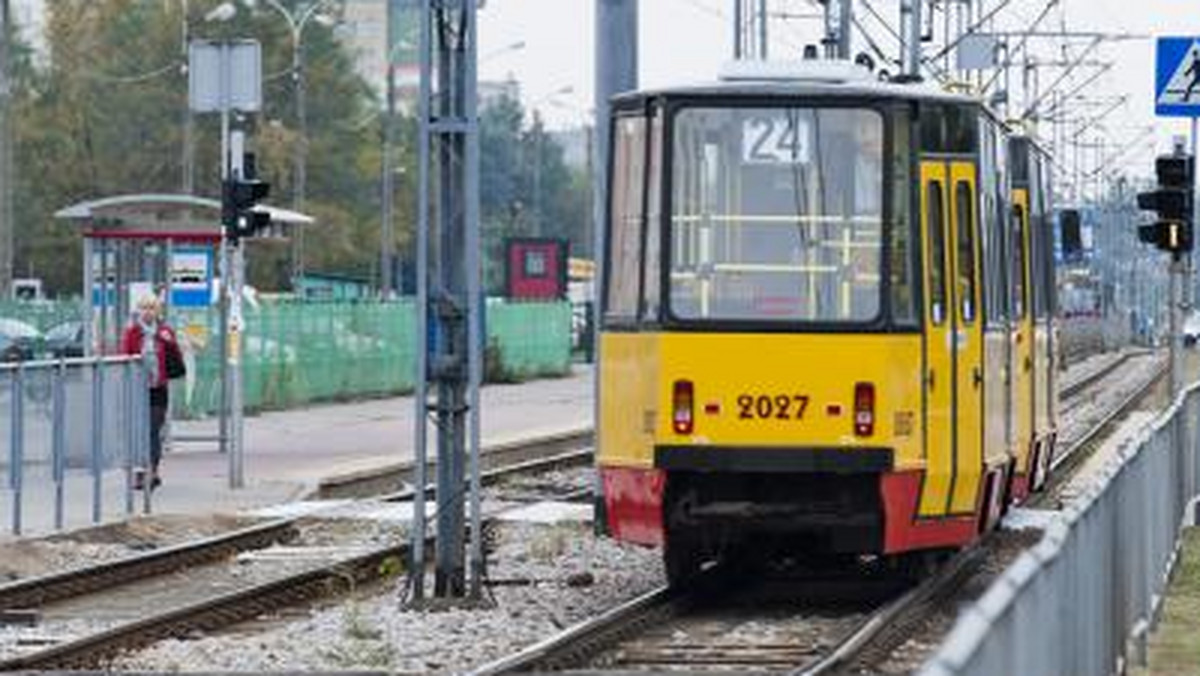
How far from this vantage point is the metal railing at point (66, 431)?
24344 mm

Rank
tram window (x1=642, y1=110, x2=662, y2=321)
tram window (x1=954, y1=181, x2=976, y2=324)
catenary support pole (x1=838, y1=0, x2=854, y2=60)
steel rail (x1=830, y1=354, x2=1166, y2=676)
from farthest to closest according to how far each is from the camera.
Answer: catenary support pole (x1=838, y1=0, x2=854, y2=60) < tram window (x1=954, y1=181, x2=976, y2=324) < tram window (x1=642, y1=110, x2=662, y2=321) < steel rail (x1=830, y1=354, x2=1166, y2=676)

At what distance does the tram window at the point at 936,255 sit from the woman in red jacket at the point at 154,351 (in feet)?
34.9

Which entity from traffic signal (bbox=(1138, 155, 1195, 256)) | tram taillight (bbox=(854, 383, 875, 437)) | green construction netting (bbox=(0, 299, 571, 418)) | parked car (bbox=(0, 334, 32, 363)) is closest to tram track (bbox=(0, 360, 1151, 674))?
tram taillight (bbox=(854, 383, 875, 437))

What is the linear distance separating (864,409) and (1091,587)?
587cm

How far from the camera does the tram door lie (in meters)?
18.8

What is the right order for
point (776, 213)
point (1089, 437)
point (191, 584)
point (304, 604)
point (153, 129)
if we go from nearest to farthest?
point (776, 213)
point (304, 604)
point (191, 584)
point (1089, 437)
point (153, 129)

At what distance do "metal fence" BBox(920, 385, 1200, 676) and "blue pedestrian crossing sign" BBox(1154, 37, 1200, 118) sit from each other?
342 cm

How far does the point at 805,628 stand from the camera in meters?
18.3

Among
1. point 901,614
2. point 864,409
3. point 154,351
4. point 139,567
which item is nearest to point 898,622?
point 901,614

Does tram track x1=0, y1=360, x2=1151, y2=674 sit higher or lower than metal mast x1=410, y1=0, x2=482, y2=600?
lower

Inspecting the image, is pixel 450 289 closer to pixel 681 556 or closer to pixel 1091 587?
pixel 681 556

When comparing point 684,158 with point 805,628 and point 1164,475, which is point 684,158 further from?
point 1164,475

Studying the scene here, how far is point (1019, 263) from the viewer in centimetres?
2236

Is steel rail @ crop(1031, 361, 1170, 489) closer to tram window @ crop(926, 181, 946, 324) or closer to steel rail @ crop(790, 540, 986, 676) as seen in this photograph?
steel rail @ crop(790, 540, 986, 676)
